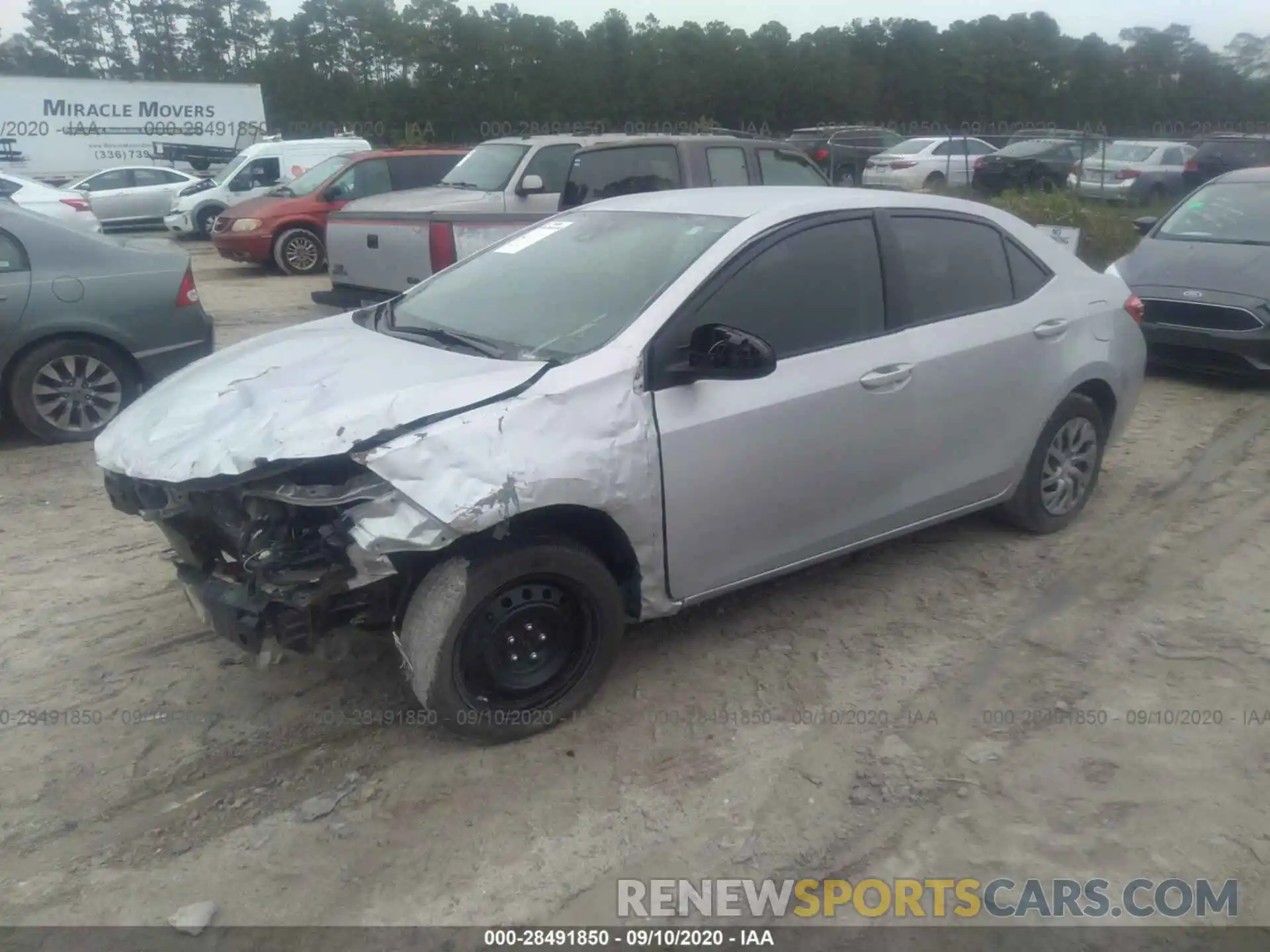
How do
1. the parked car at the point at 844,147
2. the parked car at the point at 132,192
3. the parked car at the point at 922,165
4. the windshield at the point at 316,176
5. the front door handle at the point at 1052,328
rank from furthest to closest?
the parked car at the point at 922,165, the parked car at the point at 132,192, the parked car at the point at 844,147, the windshield at the point at 316,176, the front door handle at the point at 1052,328

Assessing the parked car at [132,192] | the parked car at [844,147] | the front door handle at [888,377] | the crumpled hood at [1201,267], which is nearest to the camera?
the front door handle at [888,377]

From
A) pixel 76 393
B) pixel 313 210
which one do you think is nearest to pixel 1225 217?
pixel 76 393

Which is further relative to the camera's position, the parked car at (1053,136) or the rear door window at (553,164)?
the parked car at (1053,136)

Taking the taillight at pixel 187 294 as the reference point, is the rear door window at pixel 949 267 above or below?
above

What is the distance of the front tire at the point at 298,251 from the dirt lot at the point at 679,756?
1072 cm

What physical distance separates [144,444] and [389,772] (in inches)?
53.1

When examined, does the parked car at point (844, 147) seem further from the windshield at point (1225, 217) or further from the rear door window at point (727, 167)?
the windshield at point (1225, 217)

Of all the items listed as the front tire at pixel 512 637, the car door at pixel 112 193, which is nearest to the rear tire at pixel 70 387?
the front tire at pixel 512 637

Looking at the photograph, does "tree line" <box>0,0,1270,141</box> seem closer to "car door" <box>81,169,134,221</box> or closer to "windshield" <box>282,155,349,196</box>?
"car door" <box>81,169,134,221</box>

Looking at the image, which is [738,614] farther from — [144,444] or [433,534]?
[144,444]

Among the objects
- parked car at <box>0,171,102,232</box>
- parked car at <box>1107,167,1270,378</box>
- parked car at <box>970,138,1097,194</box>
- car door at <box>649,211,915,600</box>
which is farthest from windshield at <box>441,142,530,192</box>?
parked car at <box>970,138,1097,194</box>

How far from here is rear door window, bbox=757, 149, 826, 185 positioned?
404 inches

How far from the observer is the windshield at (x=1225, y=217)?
905 cm

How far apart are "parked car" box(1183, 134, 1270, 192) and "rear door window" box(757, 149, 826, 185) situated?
44.2 feet
